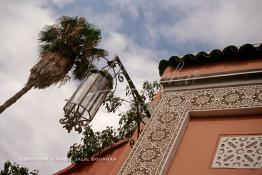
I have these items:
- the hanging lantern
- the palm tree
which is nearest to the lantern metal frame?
the hanging lantern

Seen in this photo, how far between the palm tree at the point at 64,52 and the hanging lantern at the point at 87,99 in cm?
521

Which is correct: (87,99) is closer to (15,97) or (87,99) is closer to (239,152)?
(239,152)

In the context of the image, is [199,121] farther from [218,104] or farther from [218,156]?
[218,156]

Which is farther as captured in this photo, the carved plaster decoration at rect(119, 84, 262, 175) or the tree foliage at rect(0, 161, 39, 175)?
the tree foliage at rect(0, 161, 39, 175)

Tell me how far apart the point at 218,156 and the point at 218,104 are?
30.7 inches

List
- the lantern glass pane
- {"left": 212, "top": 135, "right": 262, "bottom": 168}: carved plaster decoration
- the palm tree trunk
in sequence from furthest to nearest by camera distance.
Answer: the palm tree trunk
the lantern glass pane
{"left": 212, "top": 135, "right": 262, "bottom": 168}: carved plaster decoration

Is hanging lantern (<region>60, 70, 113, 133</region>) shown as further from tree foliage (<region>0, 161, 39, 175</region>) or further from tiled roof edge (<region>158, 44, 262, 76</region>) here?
tree foliage (<region>0, 161, 39, 175</region>)

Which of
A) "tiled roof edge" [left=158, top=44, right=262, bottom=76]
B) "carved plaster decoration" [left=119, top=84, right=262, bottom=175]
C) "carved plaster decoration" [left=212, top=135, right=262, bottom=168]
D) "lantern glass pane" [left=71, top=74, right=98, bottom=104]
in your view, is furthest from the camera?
"tiled roof edge" [left=158, top=44, right=262, bottom=76]

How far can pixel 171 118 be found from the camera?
13.6 feet

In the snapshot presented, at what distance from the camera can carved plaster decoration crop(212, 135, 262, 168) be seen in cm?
332

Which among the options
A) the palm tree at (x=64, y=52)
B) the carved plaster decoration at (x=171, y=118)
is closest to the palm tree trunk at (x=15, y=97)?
the palm tree at (x=64, y=52)

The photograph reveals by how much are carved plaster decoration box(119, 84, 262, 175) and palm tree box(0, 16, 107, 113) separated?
4960 millimetres

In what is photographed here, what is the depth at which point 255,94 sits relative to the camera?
13.0 ft

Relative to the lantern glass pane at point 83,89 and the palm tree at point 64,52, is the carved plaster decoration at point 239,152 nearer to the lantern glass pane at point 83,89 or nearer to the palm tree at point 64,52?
the lantern glass pane at point 83,89
